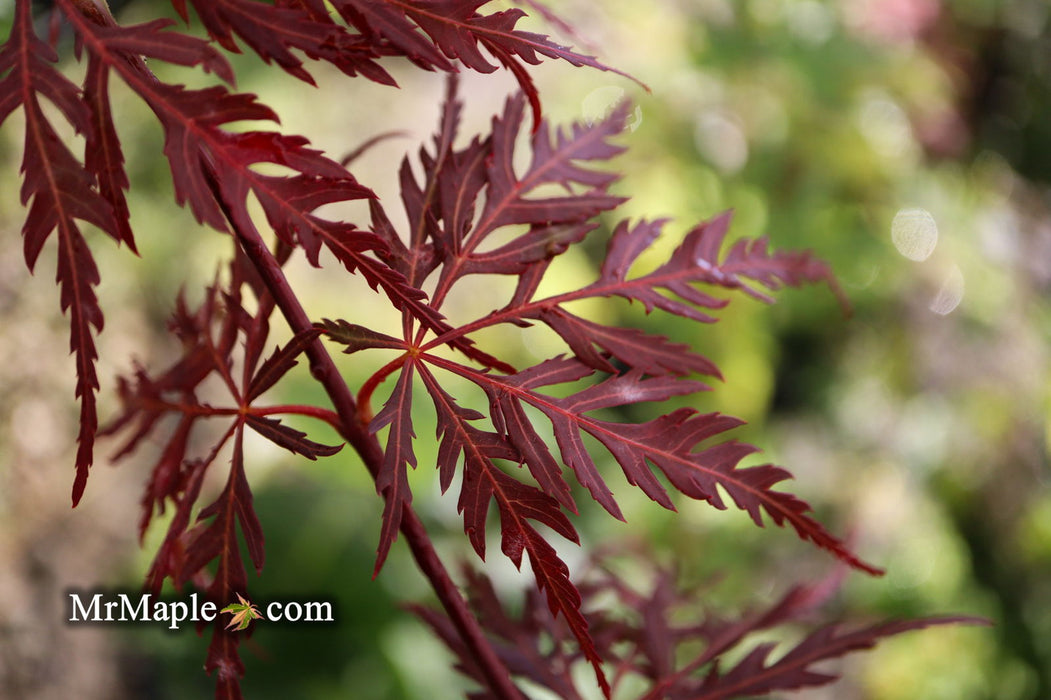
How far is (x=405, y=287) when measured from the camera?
31 cm

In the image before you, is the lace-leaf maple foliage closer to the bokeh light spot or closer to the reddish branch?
the reddish branch

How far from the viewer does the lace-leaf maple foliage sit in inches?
11.6

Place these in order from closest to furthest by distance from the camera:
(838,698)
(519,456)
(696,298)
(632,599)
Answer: (519,456), (696,298), (632,599), (838,698)

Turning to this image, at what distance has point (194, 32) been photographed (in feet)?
6.54

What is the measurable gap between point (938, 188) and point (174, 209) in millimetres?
2244

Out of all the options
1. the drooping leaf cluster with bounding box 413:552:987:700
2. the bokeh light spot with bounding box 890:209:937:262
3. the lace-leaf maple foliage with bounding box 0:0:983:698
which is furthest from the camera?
the bokeh light spot with bounding box 890:209:937:262

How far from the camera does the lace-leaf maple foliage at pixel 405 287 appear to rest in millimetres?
295

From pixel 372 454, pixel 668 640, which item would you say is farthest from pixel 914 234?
pixel 372 454

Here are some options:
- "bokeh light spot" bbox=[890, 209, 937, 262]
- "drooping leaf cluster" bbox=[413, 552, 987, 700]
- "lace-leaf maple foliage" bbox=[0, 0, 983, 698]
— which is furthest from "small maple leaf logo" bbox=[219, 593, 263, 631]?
"bokeh light spot" bbox=[890, 209, 937, 262]

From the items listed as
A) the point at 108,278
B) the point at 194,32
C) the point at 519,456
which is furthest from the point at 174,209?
the point at 519,456

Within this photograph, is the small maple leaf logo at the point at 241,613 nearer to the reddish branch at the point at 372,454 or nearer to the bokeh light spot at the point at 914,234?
the reddish branch at the point at 372,454

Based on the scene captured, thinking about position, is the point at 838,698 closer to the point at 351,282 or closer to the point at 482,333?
the point at 482,333

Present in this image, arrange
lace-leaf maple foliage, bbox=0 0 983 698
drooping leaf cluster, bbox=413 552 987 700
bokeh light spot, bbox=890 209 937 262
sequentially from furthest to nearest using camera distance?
bokeh light spot, bbox=890 209 937 262 < drooping leaf cluster, bbox=413 552 987 700 < lace-leaf maple foliage, bbox=0 0 983 698

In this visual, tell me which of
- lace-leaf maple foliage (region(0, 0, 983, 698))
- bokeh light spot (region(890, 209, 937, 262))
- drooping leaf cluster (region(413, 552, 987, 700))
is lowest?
drooping leaf cluster (region(413, 552, 987, 700))
